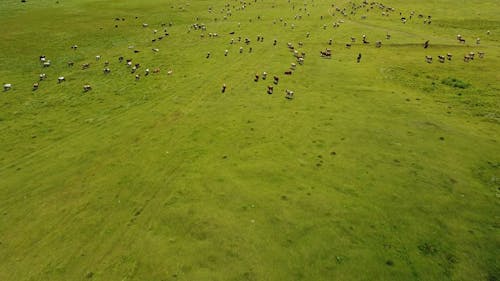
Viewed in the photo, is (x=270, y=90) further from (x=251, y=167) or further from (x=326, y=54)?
(x=326, y=54)

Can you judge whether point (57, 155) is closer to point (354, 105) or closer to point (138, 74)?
point (138, 74)

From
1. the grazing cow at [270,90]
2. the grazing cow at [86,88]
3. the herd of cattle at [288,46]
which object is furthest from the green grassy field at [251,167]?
the grazing cow at [86,88]

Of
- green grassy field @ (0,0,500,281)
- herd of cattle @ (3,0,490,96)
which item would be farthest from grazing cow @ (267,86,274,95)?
green grassy field @ (0,0,500,281)

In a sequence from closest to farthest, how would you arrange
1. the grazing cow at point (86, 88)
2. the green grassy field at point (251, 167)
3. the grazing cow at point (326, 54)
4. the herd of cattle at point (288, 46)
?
the green grassy field at point (251, 167)
the grazing cow at point (86, 88)
the herd of cattle at point (288, 46)
the grazing cow at point (326, 54)

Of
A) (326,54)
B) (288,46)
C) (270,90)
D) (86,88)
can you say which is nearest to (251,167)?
(270,90)

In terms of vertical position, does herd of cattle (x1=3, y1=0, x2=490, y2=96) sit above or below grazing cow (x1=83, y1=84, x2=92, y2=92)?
above

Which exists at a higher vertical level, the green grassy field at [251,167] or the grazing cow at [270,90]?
the grazing cow at [270,90]

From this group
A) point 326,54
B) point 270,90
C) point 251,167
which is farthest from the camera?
point 326,54

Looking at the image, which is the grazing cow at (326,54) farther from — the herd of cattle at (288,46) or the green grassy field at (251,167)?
the green grassy field at (251,167)

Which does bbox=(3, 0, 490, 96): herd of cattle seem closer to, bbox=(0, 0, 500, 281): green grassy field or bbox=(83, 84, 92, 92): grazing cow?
bbox=(83, 84, 92, 92): grazing cow

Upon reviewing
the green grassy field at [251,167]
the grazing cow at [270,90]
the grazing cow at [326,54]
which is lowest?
the green grassy field at [251,167]
